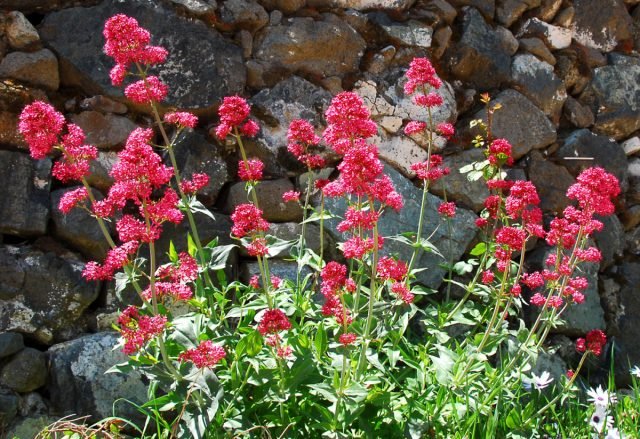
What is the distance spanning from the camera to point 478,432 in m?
2.91

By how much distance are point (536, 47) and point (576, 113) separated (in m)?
0.48

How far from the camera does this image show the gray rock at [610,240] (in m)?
4.51

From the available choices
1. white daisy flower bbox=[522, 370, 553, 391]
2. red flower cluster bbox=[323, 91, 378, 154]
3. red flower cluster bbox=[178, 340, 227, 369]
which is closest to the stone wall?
white daisy flower bbox=[522, 370, 553, 391]

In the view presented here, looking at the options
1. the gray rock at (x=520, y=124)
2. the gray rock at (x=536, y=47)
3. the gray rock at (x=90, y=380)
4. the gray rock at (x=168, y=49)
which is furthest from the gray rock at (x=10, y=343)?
the gray rock at (x=536, y=47)

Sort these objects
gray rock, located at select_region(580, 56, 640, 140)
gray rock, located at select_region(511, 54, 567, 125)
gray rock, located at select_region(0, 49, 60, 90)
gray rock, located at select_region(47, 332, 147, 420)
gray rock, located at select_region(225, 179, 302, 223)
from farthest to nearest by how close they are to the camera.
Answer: gray rock, located at select_region(580, 56, 640, 140), gray rock, located at select_region(511, 54, 567, 125), gray rock, located at select_region(225, 179, 302, 223), gray rock, located at select_region(0, 49, 60, 90), gray rock, located at select_region(47, 332, 147, 420)

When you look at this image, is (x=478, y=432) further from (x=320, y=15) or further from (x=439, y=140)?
(x=320, y=15)

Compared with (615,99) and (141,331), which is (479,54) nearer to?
(615,99)

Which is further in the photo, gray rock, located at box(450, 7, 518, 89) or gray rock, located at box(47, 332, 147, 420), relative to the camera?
gray rock, located at box(450, 7, 518, 89)

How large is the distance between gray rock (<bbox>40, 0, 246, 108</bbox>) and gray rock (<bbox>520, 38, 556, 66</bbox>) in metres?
1.86

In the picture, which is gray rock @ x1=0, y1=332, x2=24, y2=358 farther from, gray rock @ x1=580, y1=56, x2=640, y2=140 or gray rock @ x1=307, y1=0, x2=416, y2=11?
gray rock @ x1=580, y1=56, x2=640, y2=140

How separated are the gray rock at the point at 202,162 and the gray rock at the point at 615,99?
8.09 feet

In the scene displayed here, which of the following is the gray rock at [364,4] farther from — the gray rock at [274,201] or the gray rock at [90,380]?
the gray rock at [90,380]

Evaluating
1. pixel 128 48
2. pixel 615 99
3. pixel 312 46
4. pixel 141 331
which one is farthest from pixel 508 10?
pixel 141 331

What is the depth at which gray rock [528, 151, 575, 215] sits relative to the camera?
4379mm
